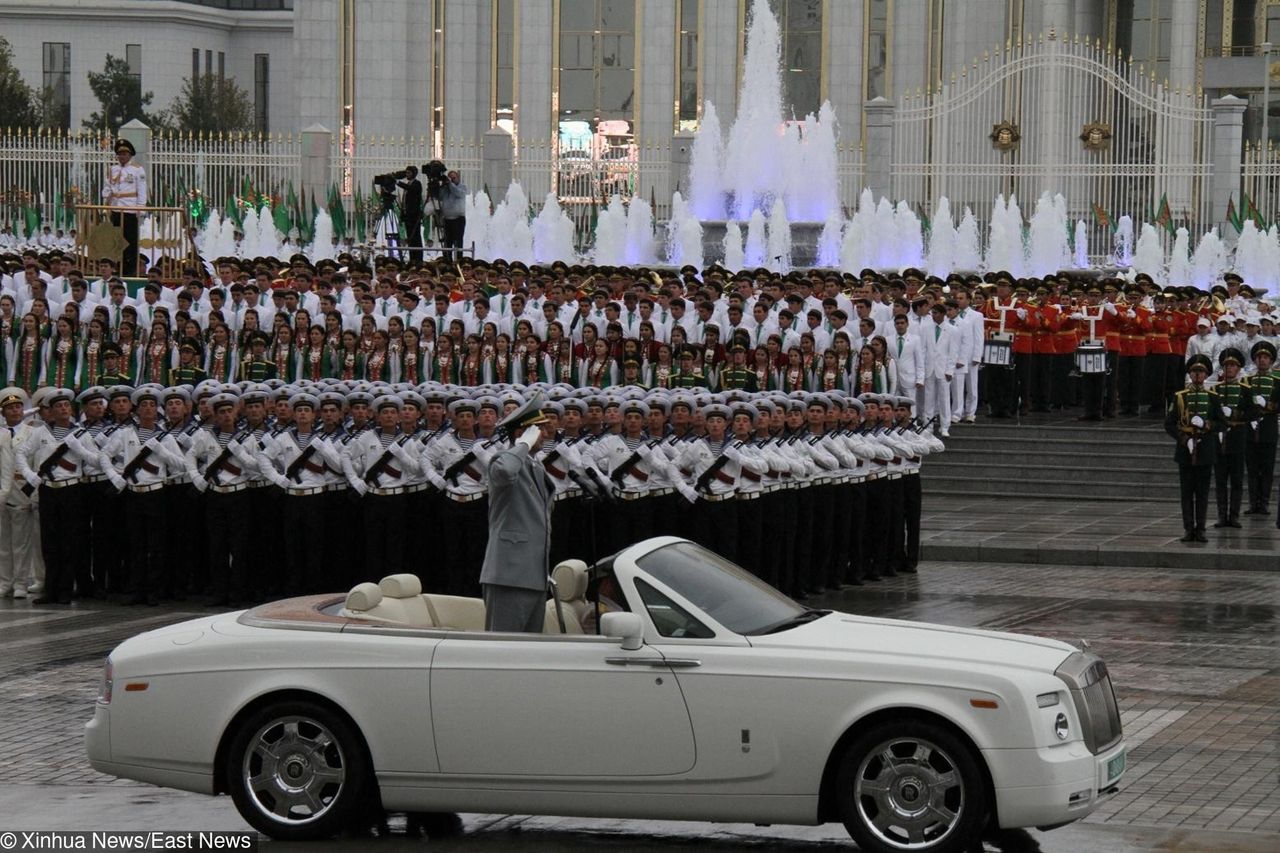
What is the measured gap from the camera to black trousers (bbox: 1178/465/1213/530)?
64.2 ft

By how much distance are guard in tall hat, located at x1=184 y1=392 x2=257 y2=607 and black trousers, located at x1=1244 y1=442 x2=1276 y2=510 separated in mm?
10057

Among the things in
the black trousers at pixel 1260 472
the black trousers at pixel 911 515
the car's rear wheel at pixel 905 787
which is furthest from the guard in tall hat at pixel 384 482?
the black trousers at pixel 1260 472

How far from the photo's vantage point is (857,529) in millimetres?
17750

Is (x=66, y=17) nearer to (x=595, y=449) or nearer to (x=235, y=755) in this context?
(x=595, y=449)

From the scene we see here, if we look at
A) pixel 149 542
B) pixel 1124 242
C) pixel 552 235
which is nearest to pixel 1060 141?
pixel 1124 242

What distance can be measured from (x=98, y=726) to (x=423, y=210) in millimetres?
23108

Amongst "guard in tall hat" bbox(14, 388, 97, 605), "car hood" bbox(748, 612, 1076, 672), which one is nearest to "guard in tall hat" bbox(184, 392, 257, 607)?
"guard in tall hat" bbox(14, 388, 97, 605)

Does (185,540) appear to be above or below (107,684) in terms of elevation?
below

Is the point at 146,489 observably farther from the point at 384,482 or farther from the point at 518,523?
the point at 518,523


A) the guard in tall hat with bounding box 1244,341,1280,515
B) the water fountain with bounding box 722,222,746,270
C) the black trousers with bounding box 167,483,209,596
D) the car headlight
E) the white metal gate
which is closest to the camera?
the car headlight

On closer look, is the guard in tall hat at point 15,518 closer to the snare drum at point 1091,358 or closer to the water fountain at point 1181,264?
the snare drum at point 1091,358

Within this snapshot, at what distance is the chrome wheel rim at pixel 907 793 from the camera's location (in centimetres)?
871

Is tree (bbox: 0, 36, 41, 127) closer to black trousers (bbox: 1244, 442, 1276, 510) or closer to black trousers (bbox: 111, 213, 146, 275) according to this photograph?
black trousers (bbox: 111, 213, 146, 275)

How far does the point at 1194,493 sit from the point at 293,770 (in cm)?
1222
